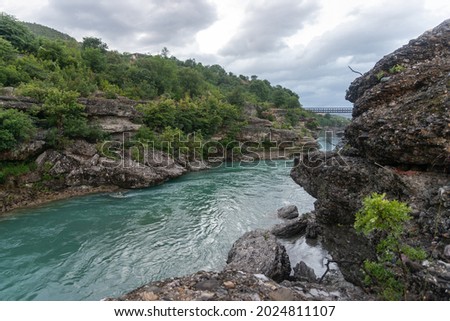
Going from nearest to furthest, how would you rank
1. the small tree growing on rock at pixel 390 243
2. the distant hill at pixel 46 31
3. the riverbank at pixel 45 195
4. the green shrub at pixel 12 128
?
the small tree growing on rock at pixel 390 243, the green shrub at pixel 12 128, the riverbank at pixel 45 195, the distant hill at pixel 46 31

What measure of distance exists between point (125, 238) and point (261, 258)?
646cm

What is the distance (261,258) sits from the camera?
8406mm

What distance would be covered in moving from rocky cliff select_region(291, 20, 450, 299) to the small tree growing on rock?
1.01ft

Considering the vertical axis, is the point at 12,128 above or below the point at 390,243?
above

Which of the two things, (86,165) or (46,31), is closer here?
(86,165)

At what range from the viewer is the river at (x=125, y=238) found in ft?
28.0

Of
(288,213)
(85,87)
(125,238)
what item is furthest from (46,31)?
(288,213)

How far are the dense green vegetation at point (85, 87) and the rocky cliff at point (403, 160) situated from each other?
1842cm

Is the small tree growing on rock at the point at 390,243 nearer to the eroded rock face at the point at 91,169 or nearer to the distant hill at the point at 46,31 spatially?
the eroded rock face at the point at 91,169

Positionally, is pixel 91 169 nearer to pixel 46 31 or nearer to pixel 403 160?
pixel 403 160

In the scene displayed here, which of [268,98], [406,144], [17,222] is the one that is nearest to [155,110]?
[17,222]

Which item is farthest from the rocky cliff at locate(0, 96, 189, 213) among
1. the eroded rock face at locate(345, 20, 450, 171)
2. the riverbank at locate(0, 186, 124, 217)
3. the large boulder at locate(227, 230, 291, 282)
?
the eroded rock face at locate(345, 20, 450, 171)

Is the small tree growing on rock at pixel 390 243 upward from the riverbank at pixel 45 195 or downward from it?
upward

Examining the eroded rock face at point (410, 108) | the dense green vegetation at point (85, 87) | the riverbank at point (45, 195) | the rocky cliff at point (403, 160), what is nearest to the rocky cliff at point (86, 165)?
the riverbank at point (45, 195)
